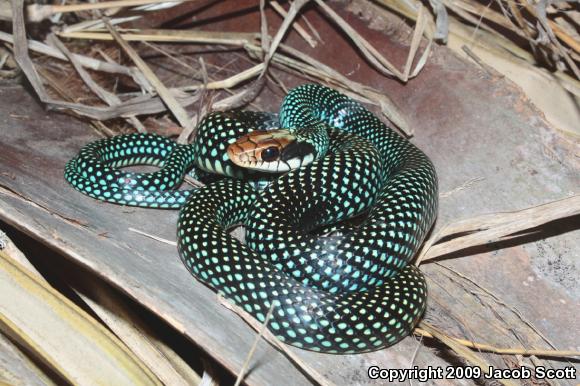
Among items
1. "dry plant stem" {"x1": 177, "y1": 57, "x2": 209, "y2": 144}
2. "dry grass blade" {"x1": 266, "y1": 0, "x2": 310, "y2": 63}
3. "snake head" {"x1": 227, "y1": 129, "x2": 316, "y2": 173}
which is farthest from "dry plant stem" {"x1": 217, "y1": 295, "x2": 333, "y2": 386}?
"dry grass blade" {"x1": 266, "y1": 0, "x2": 310, "y2": 63}

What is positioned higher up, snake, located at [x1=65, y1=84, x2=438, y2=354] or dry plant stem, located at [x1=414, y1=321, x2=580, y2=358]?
snake, located at [x1=65, y1=84, x2=438, y2=354]

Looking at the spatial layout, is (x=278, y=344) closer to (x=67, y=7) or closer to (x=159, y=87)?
(x=159, y=87)

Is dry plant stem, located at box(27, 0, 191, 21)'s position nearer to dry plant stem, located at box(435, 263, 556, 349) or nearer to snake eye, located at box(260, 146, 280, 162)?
snake eye, located at box(260, 146, 280, 162)

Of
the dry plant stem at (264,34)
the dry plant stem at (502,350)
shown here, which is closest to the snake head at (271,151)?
the dry plant stem at (264,34)

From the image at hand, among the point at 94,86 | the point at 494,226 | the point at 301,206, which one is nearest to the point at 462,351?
the point at 494,226

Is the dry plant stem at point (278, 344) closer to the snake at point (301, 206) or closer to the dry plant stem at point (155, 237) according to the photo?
the snake at point (301, 206)
